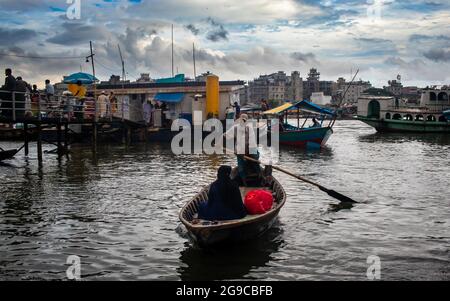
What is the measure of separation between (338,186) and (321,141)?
47.5 feet

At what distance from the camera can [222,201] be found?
9.59 m

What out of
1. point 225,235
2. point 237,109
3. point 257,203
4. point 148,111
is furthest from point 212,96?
point 225,235

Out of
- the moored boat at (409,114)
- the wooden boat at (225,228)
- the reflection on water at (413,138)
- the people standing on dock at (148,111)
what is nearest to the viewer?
the wooden boat at (225,228)

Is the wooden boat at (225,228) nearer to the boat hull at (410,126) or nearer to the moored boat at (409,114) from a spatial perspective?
the boat hull at (410,126)

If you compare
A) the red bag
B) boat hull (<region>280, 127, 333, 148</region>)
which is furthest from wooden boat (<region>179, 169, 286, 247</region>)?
boat hull (<region>280, 127, 333, 148</region>)

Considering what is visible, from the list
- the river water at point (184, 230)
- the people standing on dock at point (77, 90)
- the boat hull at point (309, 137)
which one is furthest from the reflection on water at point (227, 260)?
the boat hull at point (309, 137)

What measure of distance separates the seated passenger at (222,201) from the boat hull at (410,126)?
147 feet

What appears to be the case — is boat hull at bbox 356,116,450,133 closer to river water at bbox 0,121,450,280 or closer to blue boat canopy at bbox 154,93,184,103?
blue boat canopy at bbox 154,93,184,103

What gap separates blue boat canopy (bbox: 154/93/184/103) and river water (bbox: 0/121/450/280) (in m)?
15.5

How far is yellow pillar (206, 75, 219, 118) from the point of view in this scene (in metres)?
34.0

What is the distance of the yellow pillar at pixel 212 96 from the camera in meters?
34.0

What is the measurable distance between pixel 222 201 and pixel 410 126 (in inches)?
1787
